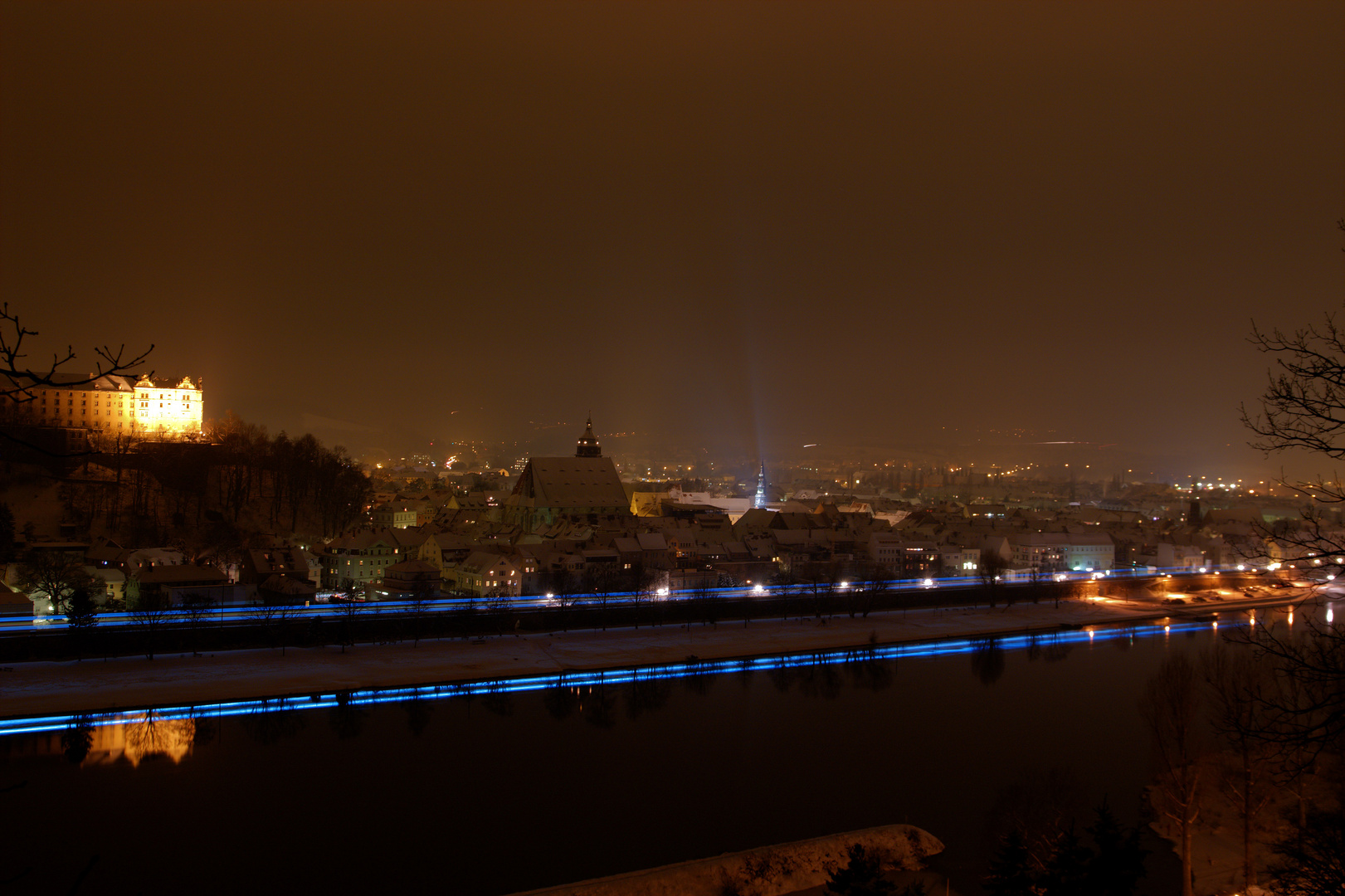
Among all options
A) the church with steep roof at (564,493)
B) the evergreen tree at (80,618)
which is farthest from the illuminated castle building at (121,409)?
the evergreen tree at (80,618)

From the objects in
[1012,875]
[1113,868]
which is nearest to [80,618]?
[1012,875]

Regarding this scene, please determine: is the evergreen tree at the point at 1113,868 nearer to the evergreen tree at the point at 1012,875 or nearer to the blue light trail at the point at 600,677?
the evergreen tree at the point at 1012,875

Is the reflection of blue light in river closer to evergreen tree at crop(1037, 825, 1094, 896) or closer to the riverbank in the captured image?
the riverbank

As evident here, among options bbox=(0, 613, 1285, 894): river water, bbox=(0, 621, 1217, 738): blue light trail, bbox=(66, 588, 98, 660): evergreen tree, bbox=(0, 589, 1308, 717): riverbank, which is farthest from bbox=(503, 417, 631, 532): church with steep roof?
bbox=(0, 613, 1285, 894): river water

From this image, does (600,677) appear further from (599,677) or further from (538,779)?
(538,779)

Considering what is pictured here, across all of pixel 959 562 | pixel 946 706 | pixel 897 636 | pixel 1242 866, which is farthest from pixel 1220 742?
pixel 959 562
